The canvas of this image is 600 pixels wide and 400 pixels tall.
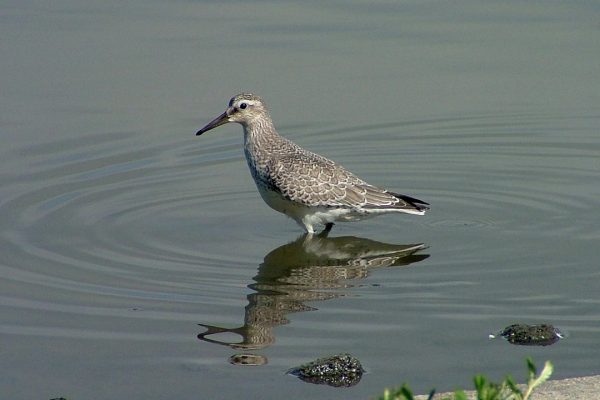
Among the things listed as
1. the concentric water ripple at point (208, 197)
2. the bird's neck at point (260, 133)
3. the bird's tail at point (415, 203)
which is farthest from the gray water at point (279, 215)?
the bird's neck at point (260, 133)

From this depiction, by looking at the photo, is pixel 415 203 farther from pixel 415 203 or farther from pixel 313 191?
pixel 313 191

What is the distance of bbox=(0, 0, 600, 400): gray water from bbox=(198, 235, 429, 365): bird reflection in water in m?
0.03

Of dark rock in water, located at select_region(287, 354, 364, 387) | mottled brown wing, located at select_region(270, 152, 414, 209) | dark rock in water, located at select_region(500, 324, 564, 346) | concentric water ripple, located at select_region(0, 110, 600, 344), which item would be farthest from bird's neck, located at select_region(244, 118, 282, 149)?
dark rock in water, located at select_region(287, 354, 364, 387)

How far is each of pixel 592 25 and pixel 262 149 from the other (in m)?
6.71

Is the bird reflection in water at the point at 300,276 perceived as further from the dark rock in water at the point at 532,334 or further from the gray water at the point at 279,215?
the dark rock in water at the point at 532,334

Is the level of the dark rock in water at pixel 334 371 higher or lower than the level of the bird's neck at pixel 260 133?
lower

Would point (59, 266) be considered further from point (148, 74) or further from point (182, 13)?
point (182, 13)

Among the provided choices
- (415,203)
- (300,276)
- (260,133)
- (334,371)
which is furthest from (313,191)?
(334,371)

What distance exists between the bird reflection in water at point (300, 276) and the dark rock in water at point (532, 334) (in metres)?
1.54

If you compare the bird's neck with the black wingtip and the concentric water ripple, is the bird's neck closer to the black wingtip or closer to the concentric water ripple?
the concentric water ripple

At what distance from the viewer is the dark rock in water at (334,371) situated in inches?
303

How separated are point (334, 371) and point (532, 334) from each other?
149 centimetres

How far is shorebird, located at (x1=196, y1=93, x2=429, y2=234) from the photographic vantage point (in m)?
11.5

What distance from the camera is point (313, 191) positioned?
1161 centimetres
